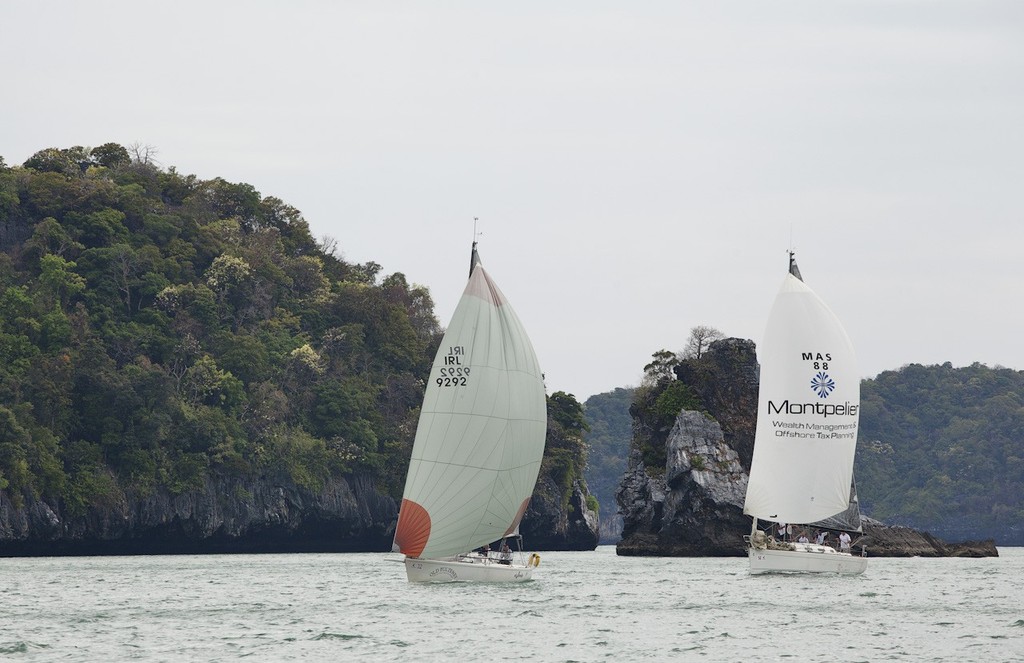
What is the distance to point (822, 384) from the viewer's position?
60.8m

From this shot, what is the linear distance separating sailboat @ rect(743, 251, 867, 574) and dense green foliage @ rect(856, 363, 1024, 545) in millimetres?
121372

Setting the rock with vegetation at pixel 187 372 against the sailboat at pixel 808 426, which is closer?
the sailboat at pixel 808 426

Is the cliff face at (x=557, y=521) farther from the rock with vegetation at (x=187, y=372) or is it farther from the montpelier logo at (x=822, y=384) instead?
the montpelier logo at (x=822, y=384)

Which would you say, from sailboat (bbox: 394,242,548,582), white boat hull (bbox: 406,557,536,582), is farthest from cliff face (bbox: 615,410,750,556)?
sailboat (bbox: 394,242,548,582)

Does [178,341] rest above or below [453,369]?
above

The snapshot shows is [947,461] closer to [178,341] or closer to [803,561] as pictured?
[178,341]

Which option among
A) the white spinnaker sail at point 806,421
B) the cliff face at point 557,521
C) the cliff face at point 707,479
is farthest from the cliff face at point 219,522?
the white spinnaker sail at point 806,421

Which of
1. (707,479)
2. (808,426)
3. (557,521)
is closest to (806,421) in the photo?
(808,426)

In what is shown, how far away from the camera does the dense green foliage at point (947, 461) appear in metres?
181

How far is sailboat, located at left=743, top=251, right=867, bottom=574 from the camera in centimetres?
6047

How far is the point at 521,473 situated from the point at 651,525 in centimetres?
4298

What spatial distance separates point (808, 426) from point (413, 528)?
20.5 metres

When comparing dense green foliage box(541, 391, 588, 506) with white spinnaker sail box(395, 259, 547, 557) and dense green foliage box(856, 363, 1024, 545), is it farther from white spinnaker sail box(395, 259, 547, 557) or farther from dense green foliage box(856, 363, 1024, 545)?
dense green foliage box(856, 363, 1024, 545)

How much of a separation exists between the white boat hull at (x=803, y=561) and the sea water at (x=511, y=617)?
30.5 inches
